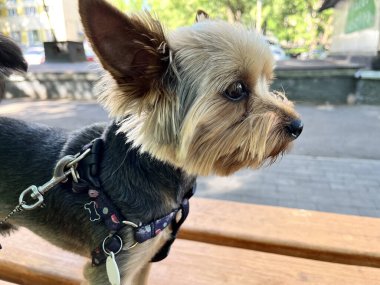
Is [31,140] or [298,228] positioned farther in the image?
[298,228]

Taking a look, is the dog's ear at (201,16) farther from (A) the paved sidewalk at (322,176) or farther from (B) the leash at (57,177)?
(A) the paved sidewalk at (322,176)

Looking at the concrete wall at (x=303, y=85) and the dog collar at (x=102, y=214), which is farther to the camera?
the concrete wall at (x=303, y=85)

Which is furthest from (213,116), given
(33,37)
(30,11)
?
(33,37)

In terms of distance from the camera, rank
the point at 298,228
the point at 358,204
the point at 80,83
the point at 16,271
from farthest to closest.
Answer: the point at 80,83 < the point at 358,204 < the point at 298,228 < the point at 16,271

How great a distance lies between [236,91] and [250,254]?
761mm

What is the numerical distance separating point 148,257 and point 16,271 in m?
0.65

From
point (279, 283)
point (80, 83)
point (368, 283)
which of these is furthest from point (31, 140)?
point (80, 83)

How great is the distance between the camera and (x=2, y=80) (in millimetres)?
1584

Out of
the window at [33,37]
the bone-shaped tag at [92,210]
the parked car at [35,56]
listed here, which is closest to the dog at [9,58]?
the bone-shaped tag at [92,210]

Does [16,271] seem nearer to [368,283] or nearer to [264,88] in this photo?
[264,88]

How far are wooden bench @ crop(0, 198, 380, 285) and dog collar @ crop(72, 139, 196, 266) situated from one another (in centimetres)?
34

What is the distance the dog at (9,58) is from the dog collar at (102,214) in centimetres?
51

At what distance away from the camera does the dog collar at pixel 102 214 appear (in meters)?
1.30

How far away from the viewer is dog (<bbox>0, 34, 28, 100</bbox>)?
1.50 m
